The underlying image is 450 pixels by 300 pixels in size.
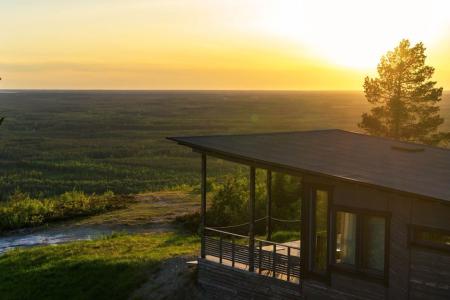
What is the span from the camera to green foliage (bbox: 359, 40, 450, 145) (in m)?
40.7

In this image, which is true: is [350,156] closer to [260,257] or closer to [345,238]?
[345,238]

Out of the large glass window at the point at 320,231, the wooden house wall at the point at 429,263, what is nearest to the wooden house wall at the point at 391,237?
the wooden house wall at the point at 429,263

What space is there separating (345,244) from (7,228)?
82.5 ft

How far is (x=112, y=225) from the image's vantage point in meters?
34.0

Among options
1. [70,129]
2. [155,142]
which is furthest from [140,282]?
[70,129]

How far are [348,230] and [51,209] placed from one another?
26.8 metres

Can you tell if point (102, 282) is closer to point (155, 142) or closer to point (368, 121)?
point (368, 121)

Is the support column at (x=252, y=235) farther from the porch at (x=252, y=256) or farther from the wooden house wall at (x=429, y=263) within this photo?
the wooden house wall at (x=429, y=263)

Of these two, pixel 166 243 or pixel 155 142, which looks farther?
pixel 155 142

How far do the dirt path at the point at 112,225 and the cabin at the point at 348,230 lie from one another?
46.0 feet

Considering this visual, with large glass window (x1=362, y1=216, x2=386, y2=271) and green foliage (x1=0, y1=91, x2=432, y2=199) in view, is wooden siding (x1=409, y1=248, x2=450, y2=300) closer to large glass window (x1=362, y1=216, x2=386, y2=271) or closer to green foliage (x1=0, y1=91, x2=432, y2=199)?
large glass window (x1=362, y1=216, x2=386, y2=271)

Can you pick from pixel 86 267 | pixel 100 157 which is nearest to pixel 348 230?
pixel 86 267

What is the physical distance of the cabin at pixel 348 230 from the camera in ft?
47.2

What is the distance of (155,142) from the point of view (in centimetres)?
10538
